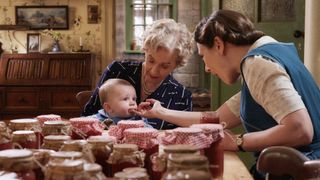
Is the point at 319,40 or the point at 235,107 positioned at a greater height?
the point at 319,40

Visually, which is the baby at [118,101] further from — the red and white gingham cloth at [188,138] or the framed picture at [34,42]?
the framed picture at [34,42]

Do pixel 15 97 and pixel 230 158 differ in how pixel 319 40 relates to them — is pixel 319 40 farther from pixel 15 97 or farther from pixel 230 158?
pixel 15 97

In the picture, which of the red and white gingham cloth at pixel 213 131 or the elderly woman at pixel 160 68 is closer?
the red and white gingham cloth at pixel 213 131

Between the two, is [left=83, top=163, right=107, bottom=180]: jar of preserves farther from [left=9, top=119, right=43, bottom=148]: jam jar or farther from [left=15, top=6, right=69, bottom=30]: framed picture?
[left=15, top=6, right=69, bottom=30]: framed picture

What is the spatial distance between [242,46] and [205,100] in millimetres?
4286

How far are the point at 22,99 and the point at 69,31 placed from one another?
1.20 meters

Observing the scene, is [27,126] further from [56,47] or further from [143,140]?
[56,47]

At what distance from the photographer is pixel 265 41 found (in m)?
1.95

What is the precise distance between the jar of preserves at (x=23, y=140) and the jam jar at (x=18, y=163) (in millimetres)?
409

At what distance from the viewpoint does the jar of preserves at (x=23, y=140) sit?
1475 millimetres

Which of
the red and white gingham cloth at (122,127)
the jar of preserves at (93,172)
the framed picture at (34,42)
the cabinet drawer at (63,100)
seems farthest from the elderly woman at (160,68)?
A: the framed picture at (34,42)

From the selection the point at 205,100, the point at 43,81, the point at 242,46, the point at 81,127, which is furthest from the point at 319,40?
the point at 43,81

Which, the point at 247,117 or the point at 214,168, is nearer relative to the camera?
the point at 214,168

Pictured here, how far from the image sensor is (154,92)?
2754mm
